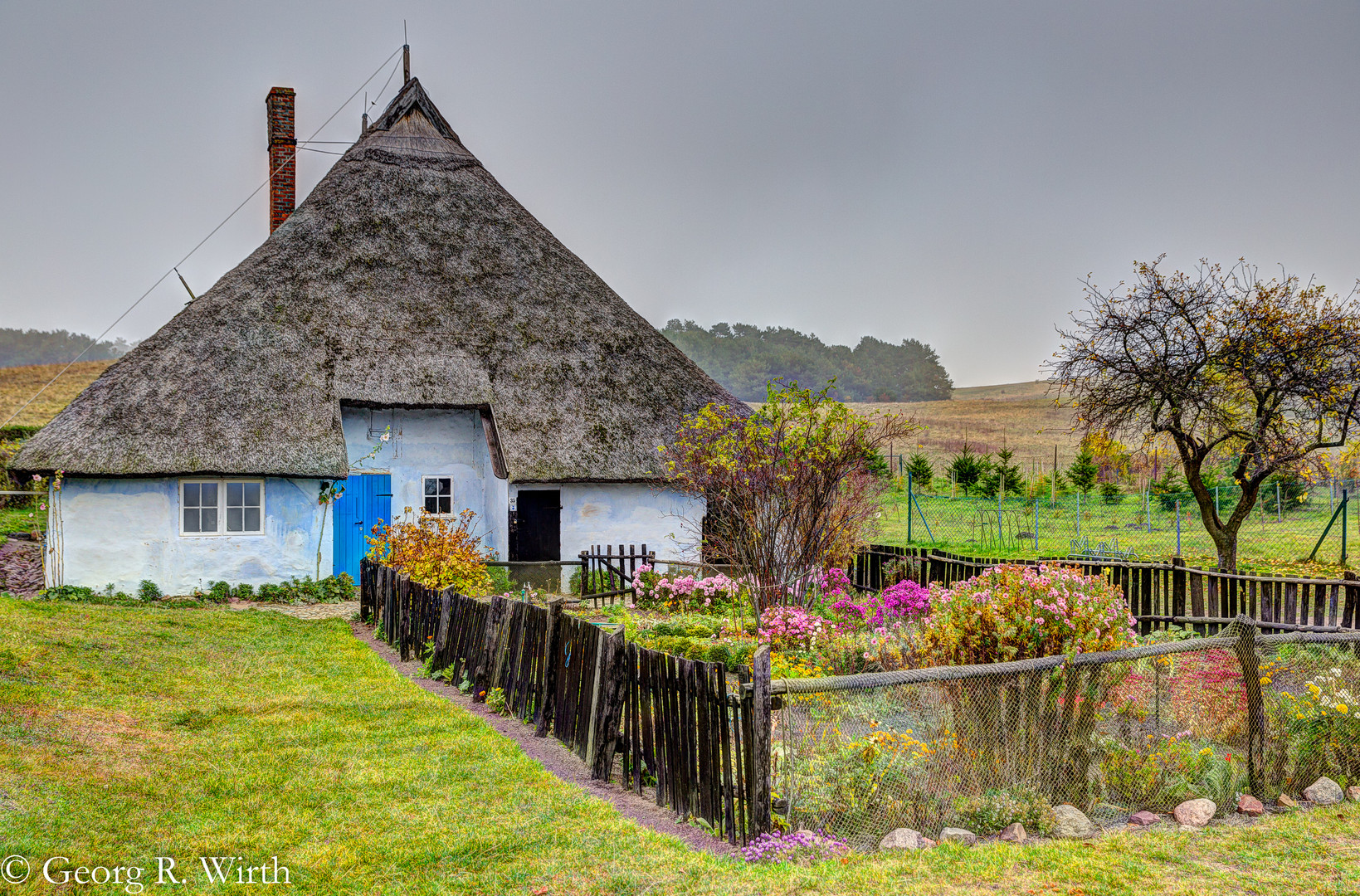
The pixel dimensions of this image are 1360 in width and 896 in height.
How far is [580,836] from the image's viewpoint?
555 centimetres

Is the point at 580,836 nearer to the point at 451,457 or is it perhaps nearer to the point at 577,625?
the point at 577,625

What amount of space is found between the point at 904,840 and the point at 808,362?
70.5 m

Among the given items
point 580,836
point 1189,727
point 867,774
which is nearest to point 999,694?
point 867,774

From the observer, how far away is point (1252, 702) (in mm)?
6617

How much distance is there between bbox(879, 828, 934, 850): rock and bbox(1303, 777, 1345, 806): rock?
10.0ft

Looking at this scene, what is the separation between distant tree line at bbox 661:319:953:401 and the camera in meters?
73.4

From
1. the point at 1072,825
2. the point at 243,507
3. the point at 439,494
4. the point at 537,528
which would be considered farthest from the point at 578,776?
the point at 439,494

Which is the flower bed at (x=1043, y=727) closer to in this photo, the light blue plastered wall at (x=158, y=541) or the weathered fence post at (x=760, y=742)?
the weathered fence post at (x=760, y=742)

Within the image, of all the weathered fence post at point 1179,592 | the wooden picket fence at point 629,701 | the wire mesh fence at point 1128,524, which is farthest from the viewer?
the wire mesh fence at point 1128,524

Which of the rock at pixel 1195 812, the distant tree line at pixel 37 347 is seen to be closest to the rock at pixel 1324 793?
the rock at pixel 1195 812

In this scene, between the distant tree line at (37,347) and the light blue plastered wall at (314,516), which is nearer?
the light blue plastered wall at (314,516)

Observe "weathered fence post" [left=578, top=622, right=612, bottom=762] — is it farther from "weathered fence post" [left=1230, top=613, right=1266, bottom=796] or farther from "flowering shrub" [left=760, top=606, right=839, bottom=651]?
"weathered fence post" [left=1230, top=613, right=1266, bottom=796]

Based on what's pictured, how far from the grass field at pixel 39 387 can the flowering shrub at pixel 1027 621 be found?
36206mm

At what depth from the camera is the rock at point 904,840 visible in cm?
554
